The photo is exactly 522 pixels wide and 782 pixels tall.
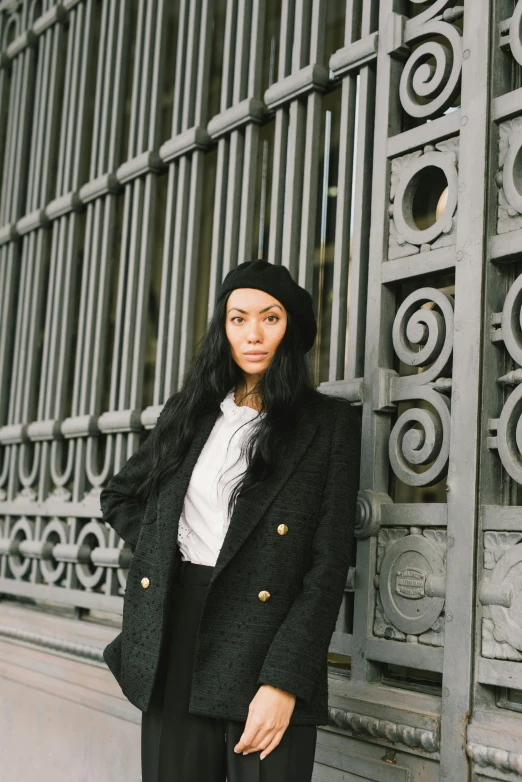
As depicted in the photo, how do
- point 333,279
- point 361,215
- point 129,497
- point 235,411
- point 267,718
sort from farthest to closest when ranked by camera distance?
point 333,279 < point 361,215 < point 129,497 < point 235,411 < point 267,718

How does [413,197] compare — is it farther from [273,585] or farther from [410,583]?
[273,585]

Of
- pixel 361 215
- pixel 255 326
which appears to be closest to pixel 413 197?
pixel 361 215

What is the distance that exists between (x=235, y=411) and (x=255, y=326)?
238mm

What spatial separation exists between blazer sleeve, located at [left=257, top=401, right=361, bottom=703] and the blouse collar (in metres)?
0.25

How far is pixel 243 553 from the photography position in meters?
2.06

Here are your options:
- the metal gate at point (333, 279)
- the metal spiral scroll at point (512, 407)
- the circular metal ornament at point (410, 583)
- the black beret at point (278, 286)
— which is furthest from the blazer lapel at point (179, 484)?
the metal spiral scroll at point (512, 407)

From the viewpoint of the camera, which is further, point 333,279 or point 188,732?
point 333,279

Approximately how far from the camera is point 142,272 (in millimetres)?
3631

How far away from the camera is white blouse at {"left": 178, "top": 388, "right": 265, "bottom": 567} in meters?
2.17

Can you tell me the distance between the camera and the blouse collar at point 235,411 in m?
2.29

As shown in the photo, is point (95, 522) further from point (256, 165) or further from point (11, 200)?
point (11, 200)

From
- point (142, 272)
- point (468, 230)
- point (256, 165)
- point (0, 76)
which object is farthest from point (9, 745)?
point (0, 76)

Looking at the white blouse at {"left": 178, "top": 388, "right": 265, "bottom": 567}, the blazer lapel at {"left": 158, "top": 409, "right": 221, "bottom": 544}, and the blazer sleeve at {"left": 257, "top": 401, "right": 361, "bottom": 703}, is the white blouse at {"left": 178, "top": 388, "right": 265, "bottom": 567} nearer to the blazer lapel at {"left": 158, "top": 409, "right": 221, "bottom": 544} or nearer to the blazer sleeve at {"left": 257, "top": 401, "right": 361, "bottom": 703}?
the blazer lapel at {"left": 158, "top": 409, "right": 221, "bottom": 544}

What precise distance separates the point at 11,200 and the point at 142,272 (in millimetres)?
1398
